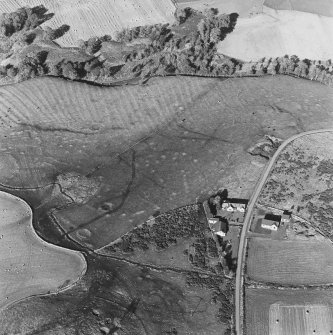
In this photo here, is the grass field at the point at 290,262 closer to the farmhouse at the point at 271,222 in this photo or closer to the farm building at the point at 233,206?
the farmhouse at the point at 271,222

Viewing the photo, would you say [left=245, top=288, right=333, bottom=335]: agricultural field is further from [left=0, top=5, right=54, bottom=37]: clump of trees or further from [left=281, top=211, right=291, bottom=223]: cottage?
[left=0, top=5, right=54, bottom=37]: clump of trees

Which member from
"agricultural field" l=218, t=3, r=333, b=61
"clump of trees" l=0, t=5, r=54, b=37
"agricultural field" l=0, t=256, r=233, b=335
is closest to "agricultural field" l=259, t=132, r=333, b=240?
"agricultural field" l=0, t=256, r=233, b=335

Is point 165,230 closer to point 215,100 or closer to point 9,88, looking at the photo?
point 215,100

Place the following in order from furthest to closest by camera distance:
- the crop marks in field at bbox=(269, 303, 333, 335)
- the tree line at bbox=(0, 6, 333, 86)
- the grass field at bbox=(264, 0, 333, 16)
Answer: the grass field at bbox=(264, 0, 333, 16) < the tree line at bbox=(0, 6, 333, 86) < the crop marks in field at bbox=(269, 303, 333, 335)

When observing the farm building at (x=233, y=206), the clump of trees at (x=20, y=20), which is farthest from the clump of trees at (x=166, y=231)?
the clump of trees at (x=20, y=20)

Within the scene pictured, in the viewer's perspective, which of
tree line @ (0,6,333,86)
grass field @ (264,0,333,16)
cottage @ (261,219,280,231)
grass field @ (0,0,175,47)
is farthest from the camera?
grass field @ (264,0,333,16)

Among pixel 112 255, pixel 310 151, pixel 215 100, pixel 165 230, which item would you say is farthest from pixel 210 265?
pixel 215 100
